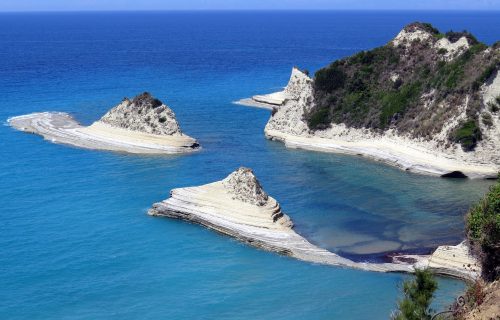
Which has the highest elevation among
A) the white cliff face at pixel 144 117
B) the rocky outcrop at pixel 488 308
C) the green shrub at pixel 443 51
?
the green shrub at pixel 443 51

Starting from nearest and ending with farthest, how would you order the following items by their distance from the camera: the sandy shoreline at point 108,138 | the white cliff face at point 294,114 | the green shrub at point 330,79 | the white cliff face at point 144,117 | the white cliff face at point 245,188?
the white cliff face at point 245,188 → the sandy shoreline at point 108,138 → the white cliff face at point 144,117 → the white cliff face at point 294,114 → the green shrub at point 330,79

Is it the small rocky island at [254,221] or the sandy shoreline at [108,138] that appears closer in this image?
the small rocky island at [254,221]

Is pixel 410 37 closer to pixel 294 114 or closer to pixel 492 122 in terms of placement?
pixel 294 114

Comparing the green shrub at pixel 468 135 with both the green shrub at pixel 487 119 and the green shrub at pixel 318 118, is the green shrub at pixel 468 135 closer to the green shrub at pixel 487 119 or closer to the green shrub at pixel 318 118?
the green shrub at pixel 487 119

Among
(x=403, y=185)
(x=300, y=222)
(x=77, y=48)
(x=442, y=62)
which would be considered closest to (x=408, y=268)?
(x=300, y=222)

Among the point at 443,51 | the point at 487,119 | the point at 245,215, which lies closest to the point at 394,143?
the point at 487,119

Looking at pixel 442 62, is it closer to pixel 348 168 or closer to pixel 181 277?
pixel 348 168

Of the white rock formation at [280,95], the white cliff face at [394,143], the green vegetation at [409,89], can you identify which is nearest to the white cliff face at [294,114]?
the white cliff face at [394,143]

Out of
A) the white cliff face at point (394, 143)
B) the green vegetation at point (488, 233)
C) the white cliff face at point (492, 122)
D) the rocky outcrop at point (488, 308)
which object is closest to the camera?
the rocky outcrop at point (488, 308)
